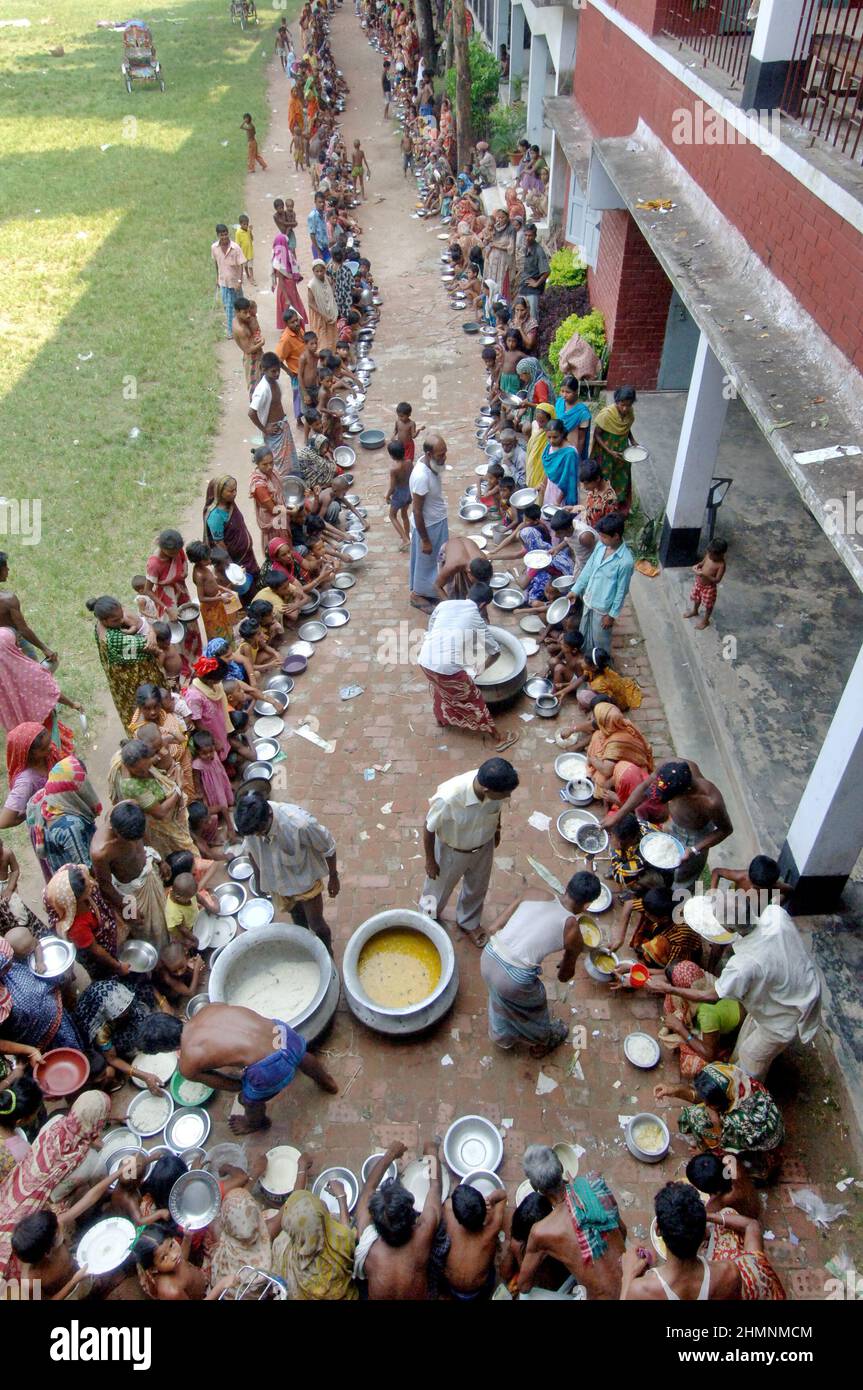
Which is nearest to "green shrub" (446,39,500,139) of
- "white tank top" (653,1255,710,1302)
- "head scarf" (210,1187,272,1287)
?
"head scarf" (210,1187,272,1287)

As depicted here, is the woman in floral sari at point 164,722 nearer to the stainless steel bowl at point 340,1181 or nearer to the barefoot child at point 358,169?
the stainless steel bowl at point 340,1181

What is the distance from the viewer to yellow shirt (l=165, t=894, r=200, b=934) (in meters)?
5.30

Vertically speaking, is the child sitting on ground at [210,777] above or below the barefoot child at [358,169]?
below

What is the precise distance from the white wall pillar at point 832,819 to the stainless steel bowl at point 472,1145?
7.72 ft

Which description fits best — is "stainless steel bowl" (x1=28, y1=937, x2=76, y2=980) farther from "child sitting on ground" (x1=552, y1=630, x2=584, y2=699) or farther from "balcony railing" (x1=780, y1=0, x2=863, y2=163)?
"balcony railing" (x1=780, y1=0, x2=863, y2=163)

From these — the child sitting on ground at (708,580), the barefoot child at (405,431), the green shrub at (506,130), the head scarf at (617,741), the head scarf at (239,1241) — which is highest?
the green shrub at (506,130)

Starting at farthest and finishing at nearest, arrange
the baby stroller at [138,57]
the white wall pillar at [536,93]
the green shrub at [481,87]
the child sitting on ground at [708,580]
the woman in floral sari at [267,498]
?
the baby stroller at [138,57]
the green shrub at [481,87]
the white wall pillar at [536,93]
the woman in floral sari at [267,498]
the child sitting on ground at [708,580]

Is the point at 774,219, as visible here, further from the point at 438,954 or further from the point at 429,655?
the point at 438,954

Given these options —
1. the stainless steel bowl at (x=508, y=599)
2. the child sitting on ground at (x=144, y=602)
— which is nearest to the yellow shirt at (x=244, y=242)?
the stainless steel bowl at (x=508, y=599)

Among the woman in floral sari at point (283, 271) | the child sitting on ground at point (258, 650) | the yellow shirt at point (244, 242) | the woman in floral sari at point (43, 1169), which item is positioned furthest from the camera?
the yellow shirt at point (244, 242)

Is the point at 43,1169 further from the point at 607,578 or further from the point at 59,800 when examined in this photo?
the point at 607,578

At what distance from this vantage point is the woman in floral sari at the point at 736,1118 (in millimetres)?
4168

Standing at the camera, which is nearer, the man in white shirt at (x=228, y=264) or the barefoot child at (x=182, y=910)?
the barefoot child at (x=182, y=910)
